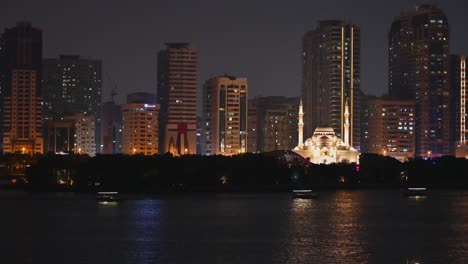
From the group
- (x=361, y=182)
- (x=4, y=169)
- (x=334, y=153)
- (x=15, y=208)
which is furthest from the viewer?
(x=334, y=153)

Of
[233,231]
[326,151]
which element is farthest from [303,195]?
[326,151]

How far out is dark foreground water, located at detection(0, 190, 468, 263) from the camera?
53.5 meters

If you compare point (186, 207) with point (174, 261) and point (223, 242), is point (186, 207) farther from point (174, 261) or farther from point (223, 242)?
point (174, 261)

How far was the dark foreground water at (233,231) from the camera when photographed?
53469mm

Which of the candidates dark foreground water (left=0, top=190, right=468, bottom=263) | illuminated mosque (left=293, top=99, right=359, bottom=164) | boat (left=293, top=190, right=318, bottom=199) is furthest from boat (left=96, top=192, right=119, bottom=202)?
illuminated mosque (left=293, top=99, right=359, bottom=164)

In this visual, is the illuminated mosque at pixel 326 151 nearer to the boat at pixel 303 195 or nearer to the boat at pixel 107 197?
the boat at pixel 303 195

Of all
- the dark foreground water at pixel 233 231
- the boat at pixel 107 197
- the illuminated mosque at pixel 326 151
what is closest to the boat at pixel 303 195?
the dark foreground water at pixel 233 231

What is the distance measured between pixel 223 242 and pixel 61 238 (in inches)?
367

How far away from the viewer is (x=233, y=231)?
6706 centimetres

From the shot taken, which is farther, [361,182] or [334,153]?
[334,153]

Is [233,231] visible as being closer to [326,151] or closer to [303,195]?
[303,195]

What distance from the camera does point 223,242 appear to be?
197 feet

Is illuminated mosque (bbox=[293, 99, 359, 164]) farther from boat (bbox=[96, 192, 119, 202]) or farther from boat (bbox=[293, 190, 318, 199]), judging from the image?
boat (bbox=[96, 192, 119, 202])

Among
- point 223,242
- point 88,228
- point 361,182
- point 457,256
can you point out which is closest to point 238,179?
point 361,182
